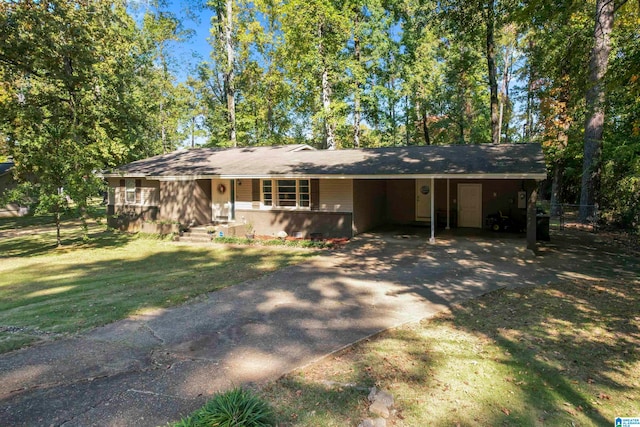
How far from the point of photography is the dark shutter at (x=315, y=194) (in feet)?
46.6

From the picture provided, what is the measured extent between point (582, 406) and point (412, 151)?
1256 cm

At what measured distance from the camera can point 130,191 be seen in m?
18.2

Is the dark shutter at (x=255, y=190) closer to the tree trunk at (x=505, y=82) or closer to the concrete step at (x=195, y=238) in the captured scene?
the concrete step at (x=195, y=238)

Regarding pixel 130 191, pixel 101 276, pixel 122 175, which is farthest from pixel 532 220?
pixel 130 191

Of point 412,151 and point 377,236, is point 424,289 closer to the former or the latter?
point 377,236

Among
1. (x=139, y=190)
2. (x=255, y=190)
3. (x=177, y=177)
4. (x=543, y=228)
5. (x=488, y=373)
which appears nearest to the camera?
(x=488, y=373)

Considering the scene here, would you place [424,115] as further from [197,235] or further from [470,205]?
[197,235]

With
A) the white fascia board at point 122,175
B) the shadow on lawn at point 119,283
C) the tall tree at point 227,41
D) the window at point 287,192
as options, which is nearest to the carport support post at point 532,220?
the shadow on lawn at point 119,283

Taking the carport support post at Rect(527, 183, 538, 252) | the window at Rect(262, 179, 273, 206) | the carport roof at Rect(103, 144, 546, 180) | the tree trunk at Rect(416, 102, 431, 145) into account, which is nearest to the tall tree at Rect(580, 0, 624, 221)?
the carport roof at Rect(103, 144, 546, 180)

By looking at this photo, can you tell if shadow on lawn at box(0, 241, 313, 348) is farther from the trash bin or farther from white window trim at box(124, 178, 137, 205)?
the trash bin

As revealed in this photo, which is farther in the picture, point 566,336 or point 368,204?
point 368,204

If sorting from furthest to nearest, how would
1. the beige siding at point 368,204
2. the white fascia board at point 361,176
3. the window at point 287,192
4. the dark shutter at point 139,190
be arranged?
the dark shutter at point 139,190, the window at point 287,192, the beige siding at point 368,204, the white fascia board at point 361,176

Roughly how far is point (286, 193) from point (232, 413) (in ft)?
39.2

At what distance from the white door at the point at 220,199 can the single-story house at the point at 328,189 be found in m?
0.04
